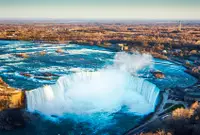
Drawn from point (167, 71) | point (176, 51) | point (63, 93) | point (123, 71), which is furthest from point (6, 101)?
point (176, 51)

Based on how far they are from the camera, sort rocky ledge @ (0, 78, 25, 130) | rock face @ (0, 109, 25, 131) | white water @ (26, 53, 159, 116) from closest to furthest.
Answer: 1. rock face @ (0, 109, 25, 131)
2. rocky ledge @ (0, 78, 25, 130)
3. white water @ (26, 53, 159, 116)

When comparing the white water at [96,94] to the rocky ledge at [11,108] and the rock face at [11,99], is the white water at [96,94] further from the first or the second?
the rocky ledge at [11,108]

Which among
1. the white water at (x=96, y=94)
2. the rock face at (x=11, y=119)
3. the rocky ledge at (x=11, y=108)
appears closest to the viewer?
the rock face at (x=11, y=119)

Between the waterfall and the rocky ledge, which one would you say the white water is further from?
the rocky ledge

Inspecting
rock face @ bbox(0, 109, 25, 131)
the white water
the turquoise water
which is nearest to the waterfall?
the white water

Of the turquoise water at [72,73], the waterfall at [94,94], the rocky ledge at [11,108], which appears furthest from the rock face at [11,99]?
the turquoise water at [72,73]
